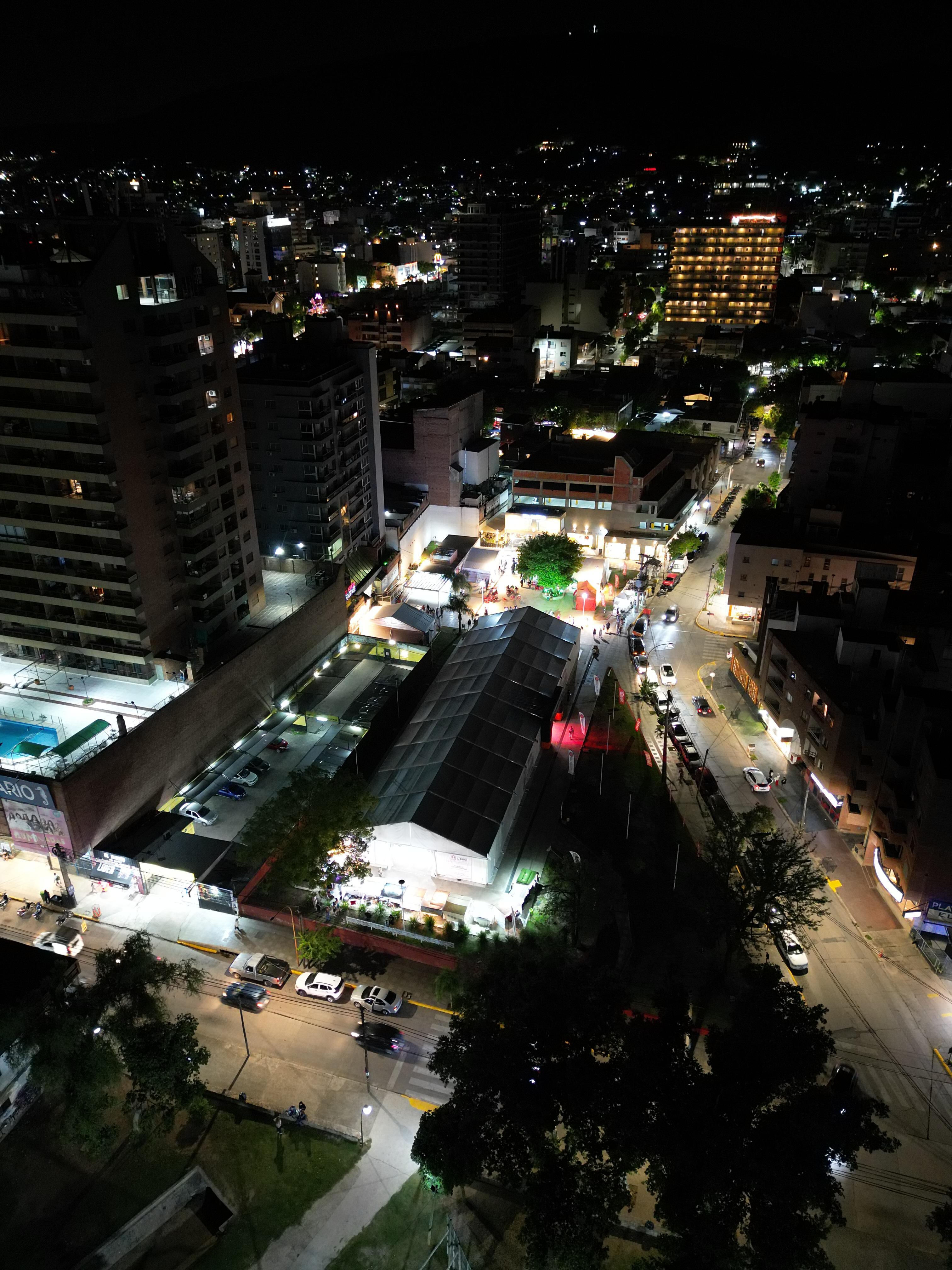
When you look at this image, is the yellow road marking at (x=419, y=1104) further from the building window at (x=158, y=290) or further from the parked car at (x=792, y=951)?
the building window at (x=158, y=290)

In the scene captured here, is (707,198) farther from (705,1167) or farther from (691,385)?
(705,1167)

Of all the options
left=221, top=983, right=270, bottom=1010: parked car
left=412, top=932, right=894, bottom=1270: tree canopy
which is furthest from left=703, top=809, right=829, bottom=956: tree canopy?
left=221, top=983, right=270, bottom=1010: parked car

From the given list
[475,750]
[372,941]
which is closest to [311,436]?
[475,750]

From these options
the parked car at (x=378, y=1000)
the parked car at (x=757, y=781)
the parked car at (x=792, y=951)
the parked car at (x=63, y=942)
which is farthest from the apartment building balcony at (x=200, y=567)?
the parked car at (x=792, y=951)

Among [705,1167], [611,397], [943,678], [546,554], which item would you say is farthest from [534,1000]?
[611,397]

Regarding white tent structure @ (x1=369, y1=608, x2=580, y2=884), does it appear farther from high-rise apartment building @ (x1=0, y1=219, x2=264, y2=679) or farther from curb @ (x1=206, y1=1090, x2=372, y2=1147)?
high-rise apartment building @ (x1=0, y1=219, x2=264, y2=679)

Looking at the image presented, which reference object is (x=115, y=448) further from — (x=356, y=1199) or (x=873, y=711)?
(x=873, y=711)
